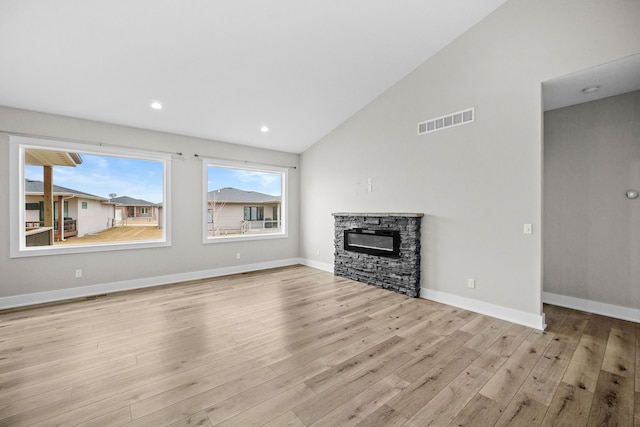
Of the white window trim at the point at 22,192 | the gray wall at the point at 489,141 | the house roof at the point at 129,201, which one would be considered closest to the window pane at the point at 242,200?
the house roof at the point at 129,201

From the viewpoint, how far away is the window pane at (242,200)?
5707 millimetres

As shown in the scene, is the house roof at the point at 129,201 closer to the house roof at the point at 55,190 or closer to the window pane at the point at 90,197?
the window pane at the point at 90,197

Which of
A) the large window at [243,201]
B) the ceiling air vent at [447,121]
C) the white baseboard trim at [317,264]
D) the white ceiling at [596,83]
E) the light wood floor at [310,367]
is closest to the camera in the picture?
the light wood floor at [310,367]

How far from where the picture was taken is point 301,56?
145 inches

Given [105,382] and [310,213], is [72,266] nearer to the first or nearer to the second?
[105,382]

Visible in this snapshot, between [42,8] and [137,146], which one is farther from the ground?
[42,8]

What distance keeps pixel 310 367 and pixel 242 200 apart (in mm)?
4477

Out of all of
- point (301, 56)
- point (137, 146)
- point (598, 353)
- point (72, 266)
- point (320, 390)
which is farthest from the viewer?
point (137, 146)

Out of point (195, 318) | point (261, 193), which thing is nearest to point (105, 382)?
point (195, 318)

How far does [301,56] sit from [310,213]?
11.4ft

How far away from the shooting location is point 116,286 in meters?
4.46

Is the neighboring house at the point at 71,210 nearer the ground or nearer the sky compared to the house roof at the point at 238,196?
nearer the ground

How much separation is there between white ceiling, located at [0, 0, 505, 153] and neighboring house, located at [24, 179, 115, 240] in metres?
1.19

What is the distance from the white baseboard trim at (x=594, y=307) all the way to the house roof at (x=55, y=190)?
7114mm
